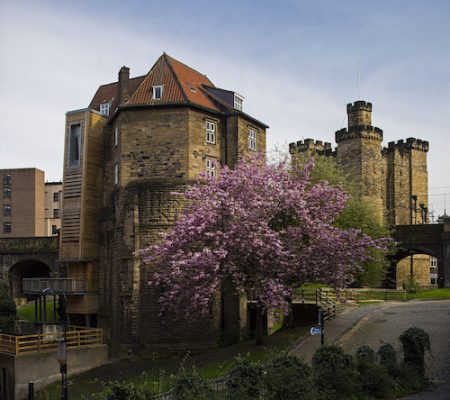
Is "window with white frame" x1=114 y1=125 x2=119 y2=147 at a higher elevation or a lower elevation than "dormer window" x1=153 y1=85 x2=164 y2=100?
lower

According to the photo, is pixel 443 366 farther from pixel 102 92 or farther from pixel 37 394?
pixel 102 92

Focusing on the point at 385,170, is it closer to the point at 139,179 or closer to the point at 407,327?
the point at 139,179

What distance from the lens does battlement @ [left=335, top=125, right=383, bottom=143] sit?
2625 inches

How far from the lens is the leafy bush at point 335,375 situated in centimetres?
1767

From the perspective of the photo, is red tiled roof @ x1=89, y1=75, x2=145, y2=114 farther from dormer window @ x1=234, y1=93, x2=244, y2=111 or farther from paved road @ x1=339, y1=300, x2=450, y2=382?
paved road @ x1=339, y1=300, x2=450, y2=382

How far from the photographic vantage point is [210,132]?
36125 millimetres

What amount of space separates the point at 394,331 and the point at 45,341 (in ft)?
57.9

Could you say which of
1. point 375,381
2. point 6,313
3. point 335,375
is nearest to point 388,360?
point 375,381

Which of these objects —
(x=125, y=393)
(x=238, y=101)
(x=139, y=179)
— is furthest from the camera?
(x=238, y=101)

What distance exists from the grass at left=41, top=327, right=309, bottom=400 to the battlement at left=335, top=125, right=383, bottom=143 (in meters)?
40.2

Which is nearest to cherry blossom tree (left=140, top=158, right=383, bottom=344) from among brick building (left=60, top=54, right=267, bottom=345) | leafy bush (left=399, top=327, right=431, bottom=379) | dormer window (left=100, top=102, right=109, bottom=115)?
leafy bush (left=399, top=327, right=431, bottom=379)

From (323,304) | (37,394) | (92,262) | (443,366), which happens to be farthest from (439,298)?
(37,394)

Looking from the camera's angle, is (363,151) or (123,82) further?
(363,151)

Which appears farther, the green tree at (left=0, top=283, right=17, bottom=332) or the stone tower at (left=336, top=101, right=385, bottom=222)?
the stone tower at (left=336, top=101, right=385, bottom=222)
